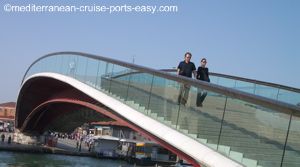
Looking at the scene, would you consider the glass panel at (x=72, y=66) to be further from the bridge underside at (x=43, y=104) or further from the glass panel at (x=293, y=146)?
the glass panel at (x=293, y=146)

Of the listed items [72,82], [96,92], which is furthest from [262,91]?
[72,82]

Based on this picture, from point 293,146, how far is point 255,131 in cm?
104

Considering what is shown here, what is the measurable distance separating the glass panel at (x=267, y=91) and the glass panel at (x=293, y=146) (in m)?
6.07

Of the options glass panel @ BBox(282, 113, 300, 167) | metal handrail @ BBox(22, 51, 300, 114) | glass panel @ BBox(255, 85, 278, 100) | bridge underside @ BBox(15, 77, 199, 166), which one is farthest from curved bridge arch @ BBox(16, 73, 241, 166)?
glass panel @ BBox(255, 85, 278, 100)

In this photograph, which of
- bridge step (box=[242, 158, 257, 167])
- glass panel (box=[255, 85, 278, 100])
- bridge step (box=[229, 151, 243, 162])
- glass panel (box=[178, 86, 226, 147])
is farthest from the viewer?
glass panel (box=[255, 85, 278, 100])

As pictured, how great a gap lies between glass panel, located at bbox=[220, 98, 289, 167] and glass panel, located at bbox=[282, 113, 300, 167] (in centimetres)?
10

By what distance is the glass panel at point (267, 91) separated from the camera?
41.6ft

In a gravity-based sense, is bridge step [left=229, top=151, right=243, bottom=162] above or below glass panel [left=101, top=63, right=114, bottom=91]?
below

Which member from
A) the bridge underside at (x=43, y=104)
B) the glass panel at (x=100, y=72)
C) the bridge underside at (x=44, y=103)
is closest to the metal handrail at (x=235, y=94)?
the glass panel at (x=100, y=72)

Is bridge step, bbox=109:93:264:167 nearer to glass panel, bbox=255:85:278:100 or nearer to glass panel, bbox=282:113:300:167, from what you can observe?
glass panel, bbox=282:113:300:167

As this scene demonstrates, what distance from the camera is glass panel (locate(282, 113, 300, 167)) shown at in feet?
20.9

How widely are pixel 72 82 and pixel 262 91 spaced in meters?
10.5

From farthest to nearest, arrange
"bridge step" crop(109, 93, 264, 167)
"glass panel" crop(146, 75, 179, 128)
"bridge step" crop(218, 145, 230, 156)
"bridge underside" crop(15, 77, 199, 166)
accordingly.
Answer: "bridge underside" crop(15, 77, 199, 166) < "glass panel" crop(146, 75, 179, 128) < "bridge step" crop(218, 145, 230, 156) < "bridge step" crop(109, 93, 264, 167)

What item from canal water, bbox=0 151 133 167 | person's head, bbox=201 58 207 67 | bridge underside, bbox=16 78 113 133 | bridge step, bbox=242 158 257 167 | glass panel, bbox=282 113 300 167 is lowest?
canal water, bbox=0 151 133 167
